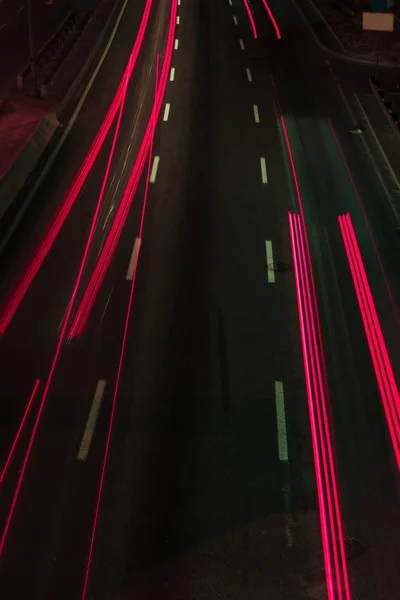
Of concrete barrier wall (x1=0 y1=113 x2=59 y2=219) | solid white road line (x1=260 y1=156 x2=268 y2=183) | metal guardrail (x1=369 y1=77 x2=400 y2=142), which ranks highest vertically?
concrete barrier wall (x1=0 y1=113 x2=59 y2=219)

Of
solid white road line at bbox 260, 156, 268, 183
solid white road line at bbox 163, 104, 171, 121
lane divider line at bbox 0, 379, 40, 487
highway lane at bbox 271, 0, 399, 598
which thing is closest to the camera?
highway lane at bbox 271, 0, 399, 598

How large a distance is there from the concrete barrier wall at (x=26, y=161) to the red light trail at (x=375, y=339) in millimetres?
10635

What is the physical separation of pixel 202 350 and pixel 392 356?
13.4 ft

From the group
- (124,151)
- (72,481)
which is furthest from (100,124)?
(72,481)

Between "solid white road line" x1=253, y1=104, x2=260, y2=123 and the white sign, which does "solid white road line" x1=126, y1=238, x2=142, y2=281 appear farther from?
the white sign

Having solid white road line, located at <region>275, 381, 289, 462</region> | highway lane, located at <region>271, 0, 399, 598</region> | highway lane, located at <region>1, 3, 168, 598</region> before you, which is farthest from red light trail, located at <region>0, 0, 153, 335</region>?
highway lane, located at <region>271, 0, 399, 598</region>

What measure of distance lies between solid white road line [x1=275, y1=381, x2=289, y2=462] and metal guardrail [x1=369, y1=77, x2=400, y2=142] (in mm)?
18168

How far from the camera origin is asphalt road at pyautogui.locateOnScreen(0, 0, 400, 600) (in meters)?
11.5

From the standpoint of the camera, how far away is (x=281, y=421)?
1453 centimetres

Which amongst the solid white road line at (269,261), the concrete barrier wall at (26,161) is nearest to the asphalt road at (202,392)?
the solid white road line at (269,261)

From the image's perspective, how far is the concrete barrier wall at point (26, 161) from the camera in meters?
25.0

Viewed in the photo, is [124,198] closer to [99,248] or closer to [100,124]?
[99,248]

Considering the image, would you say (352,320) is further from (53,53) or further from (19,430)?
(53,53)

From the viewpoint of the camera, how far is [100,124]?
32.5 m
